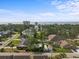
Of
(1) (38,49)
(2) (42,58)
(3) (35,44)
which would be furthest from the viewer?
(3) (35,44)

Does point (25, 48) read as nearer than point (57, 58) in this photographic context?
No

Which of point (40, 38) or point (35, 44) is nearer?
point (35, 44)

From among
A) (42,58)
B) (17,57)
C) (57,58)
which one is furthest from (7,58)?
(57,58)

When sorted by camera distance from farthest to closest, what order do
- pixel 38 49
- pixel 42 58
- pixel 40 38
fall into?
1. pixel 40 38
2. pixel 38 49
3. pixel 42 58

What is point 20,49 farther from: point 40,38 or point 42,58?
point 42,58

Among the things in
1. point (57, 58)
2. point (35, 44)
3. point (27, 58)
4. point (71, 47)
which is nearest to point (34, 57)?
point (27, 58)

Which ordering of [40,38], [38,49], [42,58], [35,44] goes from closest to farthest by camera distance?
1. [42,58]
2. [38,49]
3. [35,44]
4. [40,38]

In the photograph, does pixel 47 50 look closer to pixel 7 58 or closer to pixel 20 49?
pixel 20 49

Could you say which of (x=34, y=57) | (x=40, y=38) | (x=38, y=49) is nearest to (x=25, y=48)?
(x=38, y=49)

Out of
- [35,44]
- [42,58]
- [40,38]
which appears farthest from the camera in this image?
[40,38]
